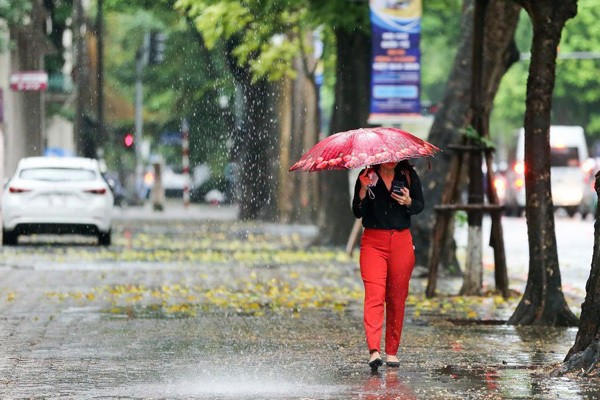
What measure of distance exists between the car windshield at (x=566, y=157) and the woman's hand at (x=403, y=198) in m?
45.2

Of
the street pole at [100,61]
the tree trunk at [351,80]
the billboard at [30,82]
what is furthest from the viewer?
the street pole at [100,61]

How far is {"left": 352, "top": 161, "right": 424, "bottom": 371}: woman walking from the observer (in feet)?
37.4

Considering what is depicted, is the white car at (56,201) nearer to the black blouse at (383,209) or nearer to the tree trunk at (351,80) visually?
the tree trunk at (351,80)

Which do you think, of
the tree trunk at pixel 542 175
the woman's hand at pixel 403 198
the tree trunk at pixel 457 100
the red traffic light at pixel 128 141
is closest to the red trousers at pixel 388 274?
the woman's hand at pixel 403 198

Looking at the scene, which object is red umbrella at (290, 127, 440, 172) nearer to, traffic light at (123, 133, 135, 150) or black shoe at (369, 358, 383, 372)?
black shoe at (369, 358, 383, 372)

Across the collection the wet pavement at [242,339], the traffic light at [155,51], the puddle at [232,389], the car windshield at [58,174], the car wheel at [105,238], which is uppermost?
the traffic light at [155,51]

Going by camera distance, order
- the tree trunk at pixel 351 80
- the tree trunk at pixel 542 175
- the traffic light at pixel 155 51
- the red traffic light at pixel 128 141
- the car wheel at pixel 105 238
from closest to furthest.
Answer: the tree trunk at pixel 542 175 < the tree trunk at pixel 351 80 < the car wheel at pixel 105 238 < the traffic light at pixel 155 51 < the red traffic light at pixel 128 141

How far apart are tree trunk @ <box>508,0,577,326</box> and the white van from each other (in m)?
37.9

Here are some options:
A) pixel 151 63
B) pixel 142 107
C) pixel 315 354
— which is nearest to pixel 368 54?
pixel 315 354

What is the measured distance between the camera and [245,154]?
4919 centimetres

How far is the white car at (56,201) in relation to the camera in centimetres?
2995

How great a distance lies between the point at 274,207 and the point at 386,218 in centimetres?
3612

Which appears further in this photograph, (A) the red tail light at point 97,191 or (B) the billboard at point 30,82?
(B) the billboard at point 30,82

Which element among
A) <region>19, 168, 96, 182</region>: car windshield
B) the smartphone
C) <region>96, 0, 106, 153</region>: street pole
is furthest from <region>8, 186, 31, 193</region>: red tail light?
<region>96, 0, 106, 153</region>: street pole
